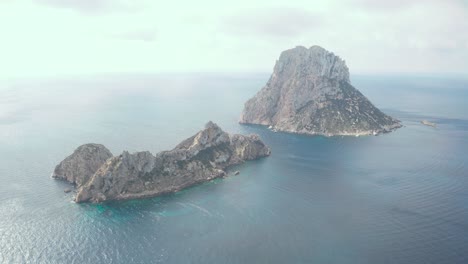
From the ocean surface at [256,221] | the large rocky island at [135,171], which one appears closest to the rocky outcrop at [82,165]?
the large rocky island at [135,171]

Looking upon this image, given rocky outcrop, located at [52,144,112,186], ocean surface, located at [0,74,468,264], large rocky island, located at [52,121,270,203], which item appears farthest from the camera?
rocky outcrop, located at [52,144,112,186]

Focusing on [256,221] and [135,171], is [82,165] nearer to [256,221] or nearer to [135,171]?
[135,171]

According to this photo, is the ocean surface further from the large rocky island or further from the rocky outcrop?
the rocky outcrop

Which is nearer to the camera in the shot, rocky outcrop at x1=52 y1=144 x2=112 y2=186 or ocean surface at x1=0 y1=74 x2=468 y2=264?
ocean surface at x1=0 y1=74 x2=468 y2=264

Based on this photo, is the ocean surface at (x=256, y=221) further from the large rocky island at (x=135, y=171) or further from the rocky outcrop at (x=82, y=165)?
the rocky outcrop at (x=82, y=165)

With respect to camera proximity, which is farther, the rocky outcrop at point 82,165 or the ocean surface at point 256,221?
the rocky outcrop at point 82,165

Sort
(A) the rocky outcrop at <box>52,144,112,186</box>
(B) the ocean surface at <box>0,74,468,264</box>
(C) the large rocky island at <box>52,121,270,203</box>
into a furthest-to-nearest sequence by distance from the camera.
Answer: (A) the rocky outcrop at <box>52,144,112,186</box> < (C) the large rocky island at <box>52,121,270,203</box> < (B) the ocean surface at <box>0,74,468,264</box>

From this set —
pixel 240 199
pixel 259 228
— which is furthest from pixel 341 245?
pixel 240 199

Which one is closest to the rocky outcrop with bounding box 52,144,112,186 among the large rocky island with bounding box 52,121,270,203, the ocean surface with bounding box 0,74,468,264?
the large rocky island with bounding box 52,121,270,203

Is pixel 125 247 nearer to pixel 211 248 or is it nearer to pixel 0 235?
pixel 211 248
